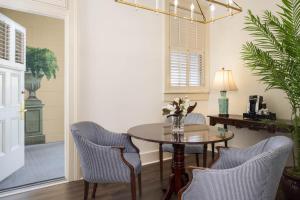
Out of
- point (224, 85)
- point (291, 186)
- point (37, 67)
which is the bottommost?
point (291, 186)

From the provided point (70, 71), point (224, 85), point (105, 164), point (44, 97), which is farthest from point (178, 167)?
point (44, 97)

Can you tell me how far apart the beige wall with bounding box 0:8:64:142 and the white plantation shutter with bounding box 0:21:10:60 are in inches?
100

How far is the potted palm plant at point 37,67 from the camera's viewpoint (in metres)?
5.62

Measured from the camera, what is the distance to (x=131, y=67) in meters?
3.86

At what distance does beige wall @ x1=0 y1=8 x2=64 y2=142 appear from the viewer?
5660 mm

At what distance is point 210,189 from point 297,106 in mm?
1442

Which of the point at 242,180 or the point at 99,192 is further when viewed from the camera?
the point at 99,192

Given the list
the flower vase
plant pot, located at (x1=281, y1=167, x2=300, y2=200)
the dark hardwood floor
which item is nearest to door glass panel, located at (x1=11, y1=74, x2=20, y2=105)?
the dark hardwood floor

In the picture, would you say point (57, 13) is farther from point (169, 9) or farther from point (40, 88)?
point (40, 88)

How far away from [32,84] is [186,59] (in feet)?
11.4

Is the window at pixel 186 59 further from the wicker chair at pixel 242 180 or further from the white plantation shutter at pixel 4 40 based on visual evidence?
the wicker chair at pixel 242 180

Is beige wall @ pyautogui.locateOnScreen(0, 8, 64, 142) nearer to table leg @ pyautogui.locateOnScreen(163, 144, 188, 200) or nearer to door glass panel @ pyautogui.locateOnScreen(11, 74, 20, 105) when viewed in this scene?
door glass panel @ pyautogui.locateOnScreen(11, 74, 20, 105)

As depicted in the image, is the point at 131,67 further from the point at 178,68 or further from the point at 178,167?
the point at 178,167

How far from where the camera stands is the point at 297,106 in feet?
8.19
